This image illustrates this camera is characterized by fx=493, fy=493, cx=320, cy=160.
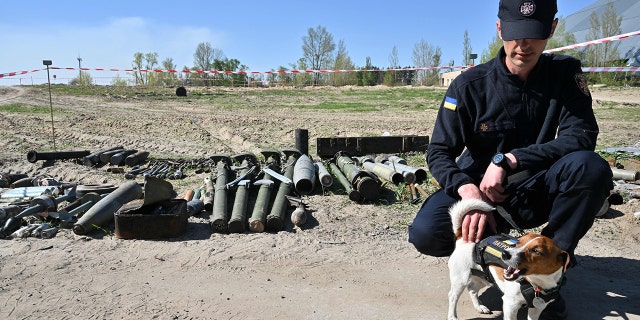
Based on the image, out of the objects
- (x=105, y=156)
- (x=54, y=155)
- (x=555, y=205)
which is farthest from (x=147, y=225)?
(x=54, y=155)

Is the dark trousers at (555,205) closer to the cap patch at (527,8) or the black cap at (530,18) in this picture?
the black cap at (530,18)

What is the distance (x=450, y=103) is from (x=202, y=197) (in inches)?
136

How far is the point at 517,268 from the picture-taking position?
2307 millimetres

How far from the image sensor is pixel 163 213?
15.1 feet

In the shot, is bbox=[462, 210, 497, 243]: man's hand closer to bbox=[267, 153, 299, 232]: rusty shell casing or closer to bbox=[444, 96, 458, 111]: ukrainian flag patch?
bbox=[444, 96, 458, 111]: ukrainian flag patch

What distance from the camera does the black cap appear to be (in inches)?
104

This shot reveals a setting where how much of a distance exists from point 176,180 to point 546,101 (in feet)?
18.0

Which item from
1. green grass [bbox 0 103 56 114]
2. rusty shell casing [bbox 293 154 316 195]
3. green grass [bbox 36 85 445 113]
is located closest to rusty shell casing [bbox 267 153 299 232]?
rusty shell casing [bbox 293 154 316 195]

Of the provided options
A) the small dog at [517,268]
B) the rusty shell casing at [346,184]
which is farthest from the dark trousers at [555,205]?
the rusty shell casing at [346,184]

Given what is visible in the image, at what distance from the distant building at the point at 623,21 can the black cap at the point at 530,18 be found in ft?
137

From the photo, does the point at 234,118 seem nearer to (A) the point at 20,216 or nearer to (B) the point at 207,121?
(B) the point at 207,121

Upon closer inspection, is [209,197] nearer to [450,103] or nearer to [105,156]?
[450,103]

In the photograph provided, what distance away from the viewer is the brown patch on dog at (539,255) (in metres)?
2.30

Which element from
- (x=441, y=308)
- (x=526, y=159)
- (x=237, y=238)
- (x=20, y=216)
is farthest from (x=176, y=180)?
(x=526, y=159)
